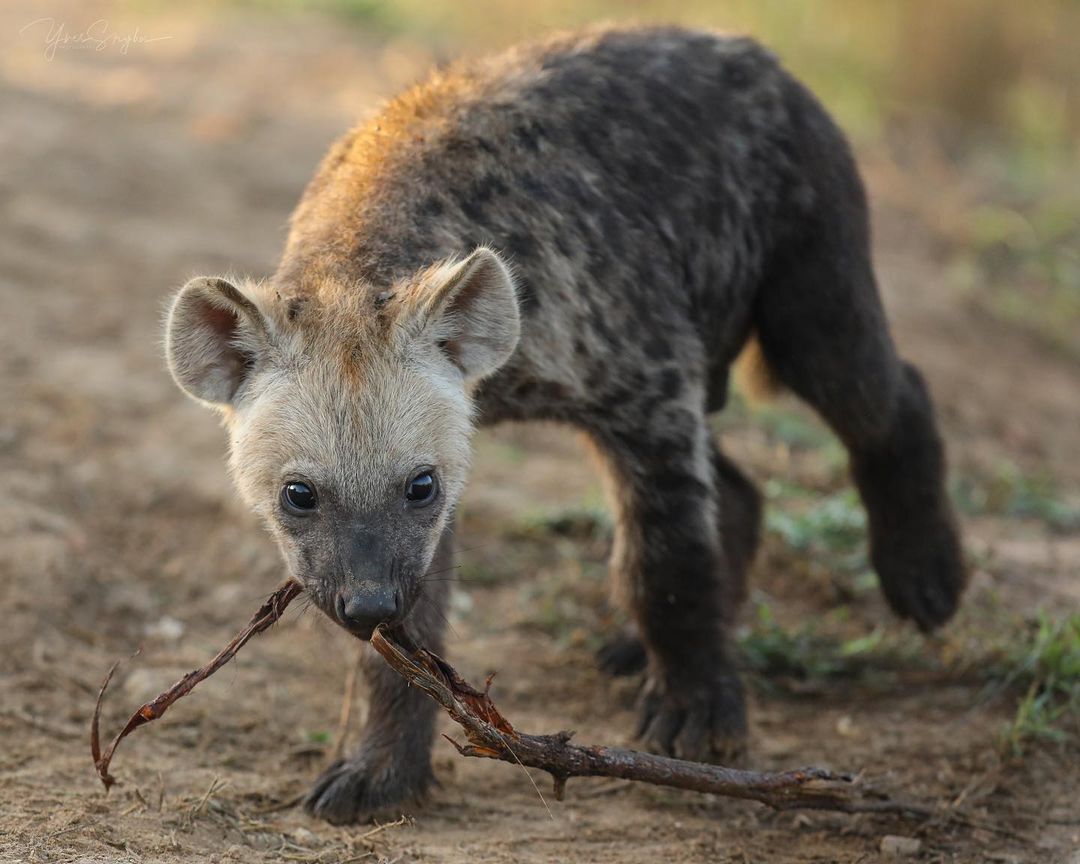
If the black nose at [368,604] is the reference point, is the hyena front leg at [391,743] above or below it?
below

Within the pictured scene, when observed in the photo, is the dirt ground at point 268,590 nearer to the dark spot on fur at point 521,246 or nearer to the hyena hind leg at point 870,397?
the hyena hind leg at point 870,397

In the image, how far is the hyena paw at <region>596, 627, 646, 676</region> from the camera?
531cm

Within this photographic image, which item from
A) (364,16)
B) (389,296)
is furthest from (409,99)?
(364,16)

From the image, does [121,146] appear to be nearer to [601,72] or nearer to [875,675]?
[601,72]

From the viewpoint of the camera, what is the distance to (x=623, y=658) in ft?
17.4

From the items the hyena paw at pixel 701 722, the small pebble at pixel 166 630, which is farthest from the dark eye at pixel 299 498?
the small pebble at pixel 166 630

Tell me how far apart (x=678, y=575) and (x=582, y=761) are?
98cm

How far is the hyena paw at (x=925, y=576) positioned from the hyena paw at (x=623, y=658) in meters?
0.96

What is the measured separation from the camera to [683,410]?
14.9ft

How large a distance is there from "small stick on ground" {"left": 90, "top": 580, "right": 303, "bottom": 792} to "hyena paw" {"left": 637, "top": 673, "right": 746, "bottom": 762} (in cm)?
141

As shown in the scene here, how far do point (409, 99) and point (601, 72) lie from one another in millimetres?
664
